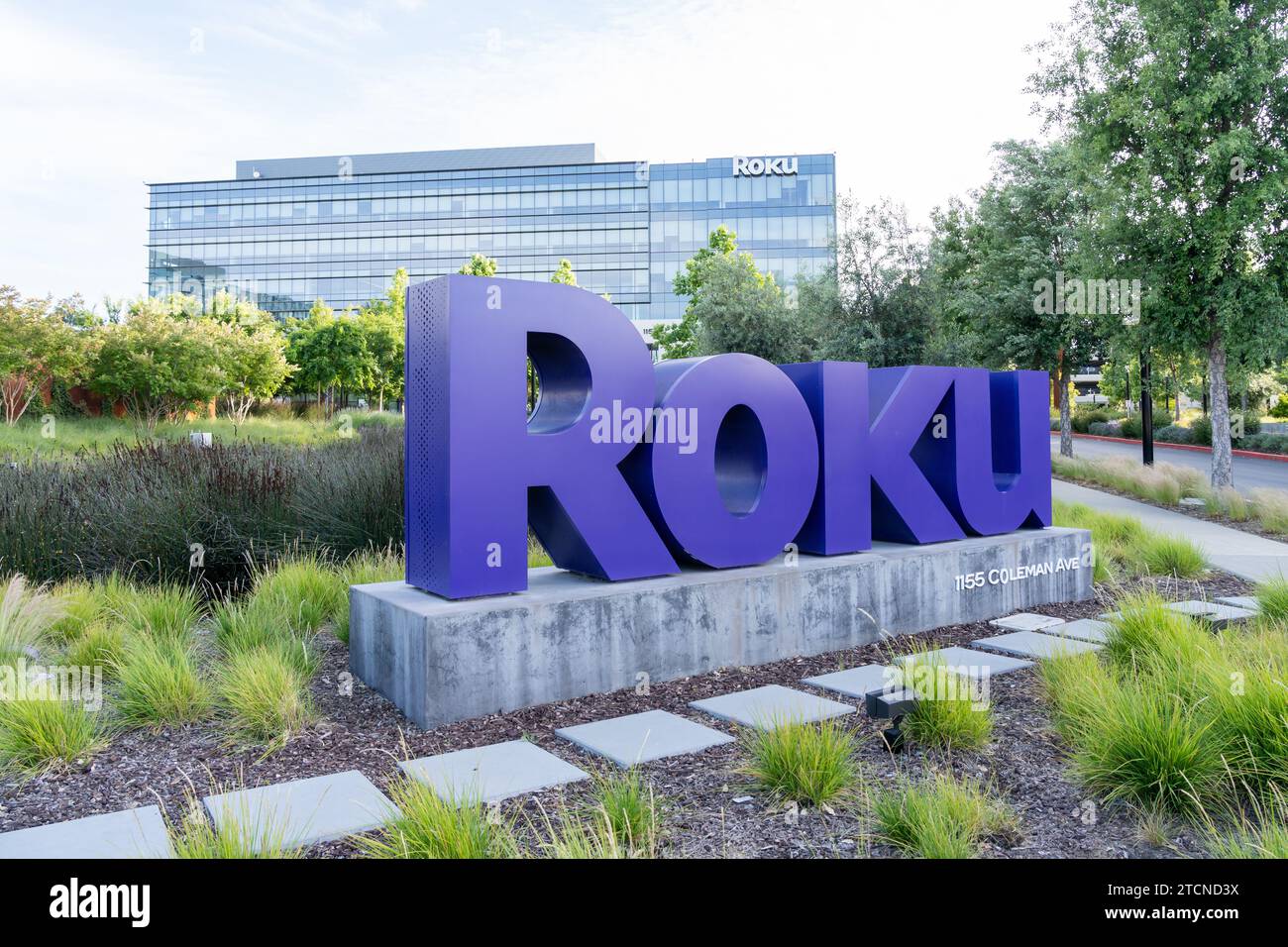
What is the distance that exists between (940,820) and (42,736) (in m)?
3.67

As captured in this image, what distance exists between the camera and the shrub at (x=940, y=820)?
9.17 feet

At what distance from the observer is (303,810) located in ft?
10.8

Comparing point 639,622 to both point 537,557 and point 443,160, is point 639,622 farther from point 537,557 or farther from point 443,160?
point 443,160

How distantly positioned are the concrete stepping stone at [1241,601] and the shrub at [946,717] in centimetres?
386

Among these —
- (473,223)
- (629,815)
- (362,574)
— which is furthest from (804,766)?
(473,223)

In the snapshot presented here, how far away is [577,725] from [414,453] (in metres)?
1.84

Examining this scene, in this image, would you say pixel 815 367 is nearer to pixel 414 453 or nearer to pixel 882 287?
pixel 414 453

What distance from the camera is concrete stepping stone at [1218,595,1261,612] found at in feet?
22.1

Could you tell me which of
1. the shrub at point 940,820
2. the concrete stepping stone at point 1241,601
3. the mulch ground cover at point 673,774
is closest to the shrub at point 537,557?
the mulch ground cover at point 673,774

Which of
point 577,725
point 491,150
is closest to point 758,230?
point 491,150

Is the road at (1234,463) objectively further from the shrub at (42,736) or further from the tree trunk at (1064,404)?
the shrub at (42,736)

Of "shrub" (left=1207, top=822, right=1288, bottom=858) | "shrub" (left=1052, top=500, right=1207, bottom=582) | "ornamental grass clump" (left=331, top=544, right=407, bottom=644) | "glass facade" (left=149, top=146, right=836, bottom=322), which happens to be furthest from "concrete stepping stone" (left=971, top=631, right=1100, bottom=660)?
"glass facade" (left=149, top=146, right=836, bottom=322)

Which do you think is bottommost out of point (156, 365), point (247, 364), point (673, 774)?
point (673, 774)

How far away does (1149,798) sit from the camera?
10.7 feet
